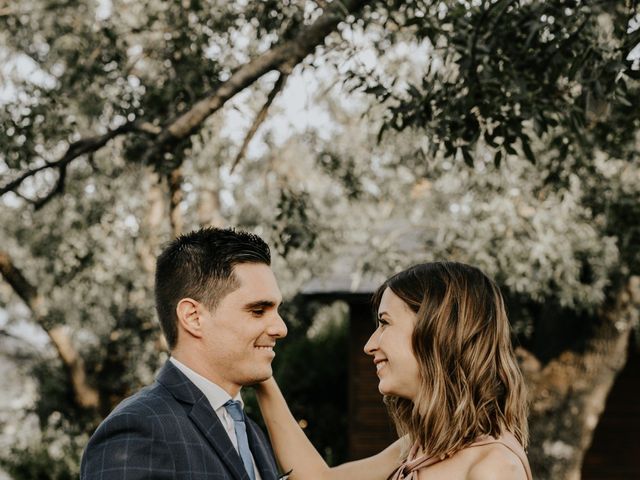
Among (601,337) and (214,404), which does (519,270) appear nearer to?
(601,337)

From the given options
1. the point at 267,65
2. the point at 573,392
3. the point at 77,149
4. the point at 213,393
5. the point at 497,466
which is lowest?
the point at 573,392

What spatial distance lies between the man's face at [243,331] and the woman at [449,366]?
417 mm

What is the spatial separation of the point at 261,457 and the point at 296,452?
624mm

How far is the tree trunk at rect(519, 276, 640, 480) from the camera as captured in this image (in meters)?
12.2

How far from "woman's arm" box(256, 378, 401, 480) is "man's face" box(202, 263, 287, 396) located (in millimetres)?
753

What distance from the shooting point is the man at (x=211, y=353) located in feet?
10.1

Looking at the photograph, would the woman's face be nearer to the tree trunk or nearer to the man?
the man

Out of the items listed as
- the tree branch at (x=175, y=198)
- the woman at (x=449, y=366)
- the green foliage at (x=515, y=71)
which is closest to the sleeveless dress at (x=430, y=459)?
the woman at (x=449, y=366)

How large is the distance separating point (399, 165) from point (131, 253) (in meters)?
4.61

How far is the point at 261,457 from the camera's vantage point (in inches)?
137

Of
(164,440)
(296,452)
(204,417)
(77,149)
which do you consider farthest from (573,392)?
(164,440)

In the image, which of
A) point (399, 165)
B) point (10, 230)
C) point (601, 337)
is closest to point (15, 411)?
point (10, 230)

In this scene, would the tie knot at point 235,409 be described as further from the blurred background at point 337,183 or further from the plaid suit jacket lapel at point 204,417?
the blurred background at point 337,183

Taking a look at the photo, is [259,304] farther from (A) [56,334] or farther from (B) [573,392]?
(A) [56,334]
